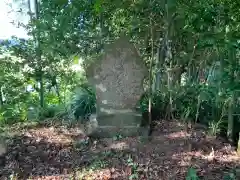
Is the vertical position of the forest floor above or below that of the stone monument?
below

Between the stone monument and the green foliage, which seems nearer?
the green foliage

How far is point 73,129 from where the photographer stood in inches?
175

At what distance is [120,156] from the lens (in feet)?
11.6

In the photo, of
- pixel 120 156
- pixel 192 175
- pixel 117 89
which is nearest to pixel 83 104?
pixel 117 89

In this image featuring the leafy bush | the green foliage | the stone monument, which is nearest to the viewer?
the green foliage

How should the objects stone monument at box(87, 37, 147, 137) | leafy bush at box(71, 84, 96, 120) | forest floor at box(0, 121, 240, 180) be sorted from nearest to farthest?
forest floor at box(0, 121, 240, 180)
stone monument at box(87, 37, 147, 137)
leafy bush at box(71, 84, 96, 120)

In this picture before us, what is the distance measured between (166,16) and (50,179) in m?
2.37

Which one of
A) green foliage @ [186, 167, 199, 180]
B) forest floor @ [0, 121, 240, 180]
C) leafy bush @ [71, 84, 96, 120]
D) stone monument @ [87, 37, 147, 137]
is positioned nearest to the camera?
green foliage @ [186, 167, 199, 180]

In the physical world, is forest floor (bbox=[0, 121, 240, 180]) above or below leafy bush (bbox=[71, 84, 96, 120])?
below

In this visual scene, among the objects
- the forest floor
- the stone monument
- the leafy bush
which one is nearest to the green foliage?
the forest floor

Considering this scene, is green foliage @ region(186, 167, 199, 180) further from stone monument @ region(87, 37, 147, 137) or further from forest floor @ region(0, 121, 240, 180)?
stone monument @ region(87, 37, 147, 137)

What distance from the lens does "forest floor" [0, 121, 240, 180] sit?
320 cm

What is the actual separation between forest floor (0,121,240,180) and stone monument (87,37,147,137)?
17 centimetres

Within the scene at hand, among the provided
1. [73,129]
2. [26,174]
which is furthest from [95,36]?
[26,174]
